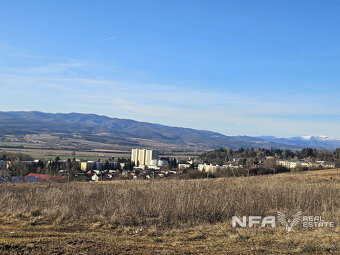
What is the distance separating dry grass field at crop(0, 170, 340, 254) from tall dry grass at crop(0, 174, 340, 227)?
0.08 feet

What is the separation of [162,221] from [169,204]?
0.92m

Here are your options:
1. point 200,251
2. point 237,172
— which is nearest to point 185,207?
point 200,251

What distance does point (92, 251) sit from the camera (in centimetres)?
564

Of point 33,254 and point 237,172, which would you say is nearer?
point 33,254

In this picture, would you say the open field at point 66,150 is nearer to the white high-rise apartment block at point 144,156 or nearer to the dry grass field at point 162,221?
the white high-rise apartment block at point 144,156

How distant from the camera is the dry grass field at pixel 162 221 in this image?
5.98 metres

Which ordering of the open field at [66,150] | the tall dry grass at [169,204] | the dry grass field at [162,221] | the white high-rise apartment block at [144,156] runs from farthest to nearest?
1. the open field at [66,150]
2. the white high-rise apartment block at [144,156]
3. the tall dry grass at [169,204]
4. the dry grass field at [162,221]

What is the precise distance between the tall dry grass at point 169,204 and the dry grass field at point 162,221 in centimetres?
3

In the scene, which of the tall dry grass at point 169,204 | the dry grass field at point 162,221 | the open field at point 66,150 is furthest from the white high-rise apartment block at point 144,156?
the dry grass field at point 162,221

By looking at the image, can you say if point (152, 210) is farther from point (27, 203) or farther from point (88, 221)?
point (27, 203)

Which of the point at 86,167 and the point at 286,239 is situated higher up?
the point at 286,239

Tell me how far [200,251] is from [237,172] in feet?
96.5

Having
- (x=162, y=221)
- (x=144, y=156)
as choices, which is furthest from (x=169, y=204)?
(x=144, y=156)

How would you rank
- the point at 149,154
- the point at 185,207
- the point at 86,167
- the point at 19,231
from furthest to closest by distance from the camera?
the point at 149,154, the point at 86,167, the point at 185,207, the point at 19,231
